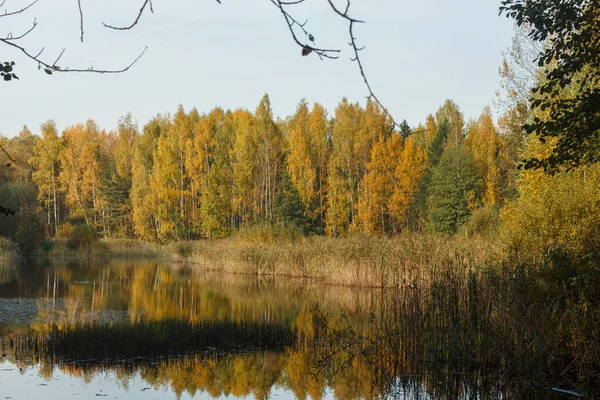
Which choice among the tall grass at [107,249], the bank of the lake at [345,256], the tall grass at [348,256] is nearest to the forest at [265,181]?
the tall grass at [107,249]

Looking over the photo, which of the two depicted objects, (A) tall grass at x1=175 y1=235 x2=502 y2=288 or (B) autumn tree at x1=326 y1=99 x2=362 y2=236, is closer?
(A) tall grass at x1=175 y1=235 x2=502 y2=288

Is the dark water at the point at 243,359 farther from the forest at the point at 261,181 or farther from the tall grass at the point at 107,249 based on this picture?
the tall grass at the point at 107,249

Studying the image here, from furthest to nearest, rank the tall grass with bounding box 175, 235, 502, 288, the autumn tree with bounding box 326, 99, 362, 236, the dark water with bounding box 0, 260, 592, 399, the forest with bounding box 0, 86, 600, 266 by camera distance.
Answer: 1. the autumn tree with bounding box 326, 99, 362, 236
2. the forest with bounding box 0, 86, 600, 266
3. the tall grass with bounding box 175, 235, 502, 288
4. the dark water with bounding box 0, 260, 592, 399

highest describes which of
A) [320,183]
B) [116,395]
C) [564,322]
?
[320,183]

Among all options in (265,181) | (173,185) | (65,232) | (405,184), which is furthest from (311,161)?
(65,232)

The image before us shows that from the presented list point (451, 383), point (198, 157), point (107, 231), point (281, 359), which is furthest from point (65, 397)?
point (107, 231)

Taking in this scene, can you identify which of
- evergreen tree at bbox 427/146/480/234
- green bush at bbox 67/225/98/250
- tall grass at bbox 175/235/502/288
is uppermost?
evergreen tree at bbox 427/146/480/234

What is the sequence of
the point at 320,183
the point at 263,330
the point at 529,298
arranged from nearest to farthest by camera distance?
the point at 529,298 → the point at 263,330 → the point at 320,183

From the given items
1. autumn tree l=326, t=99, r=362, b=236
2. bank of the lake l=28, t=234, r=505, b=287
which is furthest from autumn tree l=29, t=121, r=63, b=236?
autumn tree l=326, t=99, r=362, b=236

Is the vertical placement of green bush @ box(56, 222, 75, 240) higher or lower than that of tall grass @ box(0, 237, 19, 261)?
higher

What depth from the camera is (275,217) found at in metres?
46.1

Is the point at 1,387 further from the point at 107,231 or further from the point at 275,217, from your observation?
the point at 107,231

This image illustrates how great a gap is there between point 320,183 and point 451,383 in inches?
1521

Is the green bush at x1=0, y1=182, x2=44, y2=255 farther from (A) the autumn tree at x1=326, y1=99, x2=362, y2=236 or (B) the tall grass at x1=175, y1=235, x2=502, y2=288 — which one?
(A) the autumn tree at x1=326, y1=99, x2=362, y2=236
